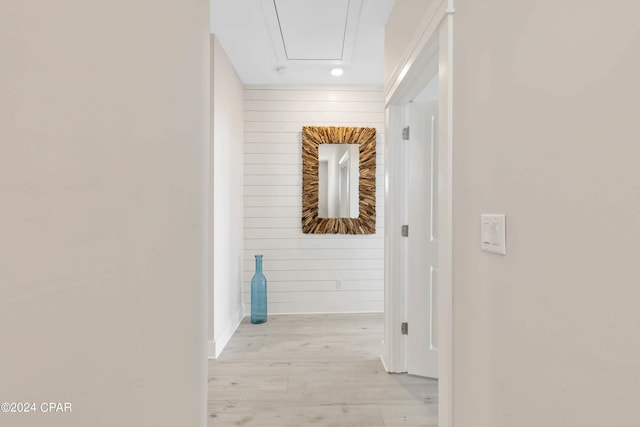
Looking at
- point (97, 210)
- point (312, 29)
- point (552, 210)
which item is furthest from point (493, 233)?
point (312, 29)

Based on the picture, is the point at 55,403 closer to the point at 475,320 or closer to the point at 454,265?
the point at 475,320

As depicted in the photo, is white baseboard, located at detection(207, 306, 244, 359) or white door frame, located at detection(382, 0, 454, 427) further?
white baseboard, located at detection(207, 306, 244, 359)

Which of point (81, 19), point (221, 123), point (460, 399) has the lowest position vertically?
point (460, 399)

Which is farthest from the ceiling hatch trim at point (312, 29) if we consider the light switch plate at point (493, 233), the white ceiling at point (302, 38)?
the light switch plate at point (493, 233)

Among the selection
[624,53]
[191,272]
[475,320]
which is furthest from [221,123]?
[624,53]

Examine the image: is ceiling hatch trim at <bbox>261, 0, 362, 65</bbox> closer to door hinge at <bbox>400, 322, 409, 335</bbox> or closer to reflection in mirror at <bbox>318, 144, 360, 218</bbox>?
reflection in mirror at <bbox>318, 144, 360, 218</bbox>

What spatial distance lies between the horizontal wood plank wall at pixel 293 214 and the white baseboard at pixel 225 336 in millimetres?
282

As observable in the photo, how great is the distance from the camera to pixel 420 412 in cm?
196

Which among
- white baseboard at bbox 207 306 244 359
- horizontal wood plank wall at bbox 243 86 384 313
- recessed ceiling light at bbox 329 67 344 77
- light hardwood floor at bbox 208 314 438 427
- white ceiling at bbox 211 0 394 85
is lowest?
light hardwood floor at bbox 208 314 438 427

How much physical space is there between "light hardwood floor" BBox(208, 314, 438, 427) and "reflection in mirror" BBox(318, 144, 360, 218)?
132cm

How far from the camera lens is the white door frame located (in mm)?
1313

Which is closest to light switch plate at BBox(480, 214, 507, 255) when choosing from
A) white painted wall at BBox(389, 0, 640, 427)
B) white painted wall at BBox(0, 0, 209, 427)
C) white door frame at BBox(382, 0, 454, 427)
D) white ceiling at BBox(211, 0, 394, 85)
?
A: white painted wall at BBox(389, 0, 640, 427)

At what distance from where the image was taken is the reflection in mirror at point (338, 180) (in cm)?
387

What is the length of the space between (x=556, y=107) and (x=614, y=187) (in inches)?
9.2
